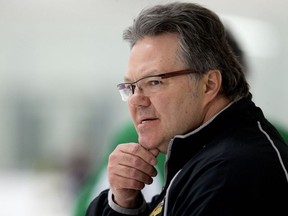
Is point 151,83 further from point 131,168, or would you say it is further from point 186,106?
point 131,168

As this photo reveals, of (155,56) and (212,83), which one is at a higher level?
(155,56)

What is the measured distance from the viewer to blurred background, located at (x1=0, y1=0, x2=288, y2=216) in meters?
2.39

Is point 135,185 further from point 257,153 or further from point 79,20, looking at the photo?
point 79,20

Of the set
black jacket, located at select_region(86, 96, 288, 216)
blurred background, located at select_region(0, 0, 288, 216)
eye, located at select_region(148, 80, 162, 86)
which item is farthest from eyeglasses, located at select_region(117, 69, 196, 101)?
blurred background, located at select_region(0, 0, 288, 216)

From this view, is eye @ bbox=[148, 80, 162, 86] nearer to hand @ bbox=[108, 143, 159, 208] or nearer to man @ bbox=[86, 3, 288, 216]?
man @ bbox=[86, 3, 288, 216]

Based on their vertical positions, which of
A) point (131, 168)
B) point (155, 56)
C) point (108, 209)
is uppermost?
point (155, 56)

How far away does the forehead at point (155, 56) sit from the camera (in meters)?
1.23

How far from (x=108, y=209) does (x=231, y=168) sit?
0.63 meters

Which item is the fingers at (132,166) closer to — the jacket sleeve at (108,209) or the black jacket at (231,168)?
the jacket sleeve at (108,209)

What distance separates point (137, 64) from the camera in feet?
4.21

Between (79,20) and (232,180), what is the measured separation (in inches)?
65.2

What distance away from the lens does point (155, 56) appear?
125 centimetres

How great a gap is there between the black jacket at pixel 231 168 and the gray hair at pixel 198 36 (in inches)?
3.9

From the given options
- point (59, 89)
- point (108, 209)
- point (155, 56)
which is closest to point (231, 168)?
point (155, 56)
